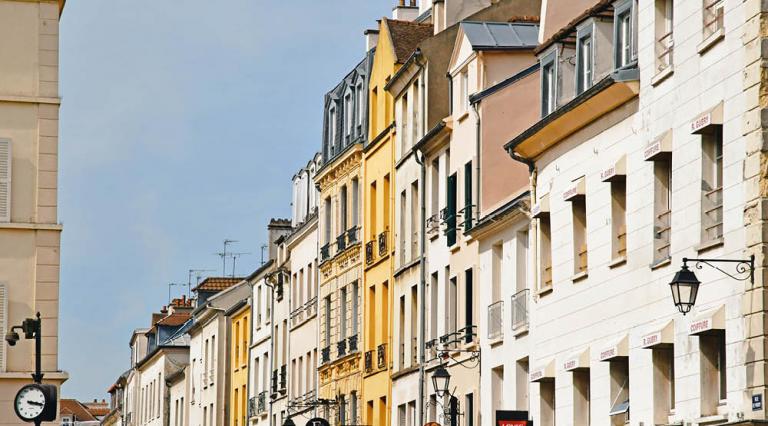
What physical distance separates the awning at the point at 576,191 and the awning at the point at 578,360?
261cm

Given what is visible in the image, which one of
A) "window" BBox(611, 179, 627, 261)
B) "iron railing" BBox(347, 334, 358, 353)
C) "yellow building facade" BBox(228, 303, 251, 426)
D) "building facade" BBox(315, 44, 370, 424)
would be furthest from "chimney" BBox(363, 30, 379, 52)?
"window" BBox(611, 179, 627, 261)

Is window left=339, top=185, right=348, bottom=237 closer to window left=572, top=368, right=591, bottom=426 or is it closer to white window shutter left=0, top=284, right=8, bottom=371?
white window shutter left=0, top=284, right=8, bottom=371

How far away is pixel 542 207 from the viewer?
3497 centimetres

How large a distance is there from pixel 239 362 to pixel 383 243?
27621 mm

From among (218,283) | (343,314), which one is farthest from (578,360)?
(218,283)

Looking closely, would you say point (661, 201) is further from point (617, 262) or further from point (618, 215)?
point (618, 215)

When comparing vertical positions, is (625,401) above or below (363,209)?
below

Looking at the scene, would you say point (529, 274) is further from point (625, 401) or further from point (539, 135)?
point (625, 401)

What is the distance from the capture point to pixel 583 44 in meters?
32.8

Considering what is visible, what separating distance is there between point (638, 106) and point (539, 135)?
498 cm

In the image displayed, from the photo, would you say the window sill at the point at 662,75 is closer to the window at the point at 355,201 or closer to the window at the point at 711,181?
the window at the point at 711,181

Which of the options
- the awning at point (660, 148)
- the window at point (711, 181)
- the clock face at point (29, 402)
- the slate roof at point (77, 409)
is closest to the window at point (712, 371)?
the window at point (711, 181)

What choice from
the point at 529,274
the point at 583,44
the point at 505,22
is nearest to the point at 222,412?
the point at 505,22

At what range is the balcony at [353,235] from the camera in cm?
5641
